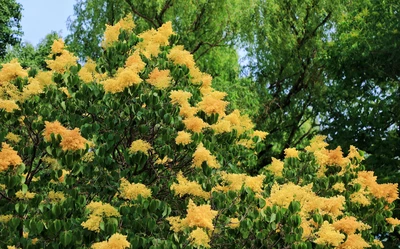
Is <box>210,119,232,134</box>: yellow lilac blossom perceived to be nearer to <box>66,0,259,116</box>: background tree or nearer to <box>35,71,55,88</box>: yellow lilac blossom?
<box>35,71,55,88</box>: yellow lilac blossom

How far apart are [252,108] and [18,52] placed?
10.9 metres

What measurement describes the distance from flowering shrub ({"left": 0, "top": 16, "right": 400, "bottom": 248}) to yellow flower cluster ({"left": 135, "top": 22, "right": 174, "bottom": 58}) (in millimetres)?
35

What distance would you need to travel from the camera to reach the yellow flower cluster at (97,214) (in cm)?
789

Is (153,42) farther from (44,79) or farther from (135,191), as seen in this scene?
(135,191)

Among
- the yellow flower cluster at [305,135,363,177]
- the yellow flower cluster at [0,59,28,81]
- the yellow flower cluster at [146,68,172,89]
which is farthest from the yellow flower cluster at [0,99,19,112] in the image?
the yellow flower cluster at [305,135,363,177]

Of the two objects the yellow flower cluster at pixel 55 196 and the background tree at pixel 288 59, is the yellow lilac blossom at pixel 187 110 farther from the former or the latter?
the background tree at pixel 288 59

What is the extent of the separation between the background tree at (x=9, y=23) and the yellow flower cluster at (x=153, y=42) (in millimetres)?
17068

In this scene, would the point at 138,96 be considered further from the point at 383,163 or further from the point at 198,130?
the point at 383,163

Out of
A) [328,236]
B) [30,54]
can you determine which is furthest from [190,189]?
[30,54]

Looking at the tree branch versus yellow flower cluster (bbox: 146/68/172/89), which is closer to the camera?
yellow flower cluster (bbox: 146/68/172/89)

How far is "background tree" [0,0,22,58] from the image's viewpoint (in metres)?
26.1

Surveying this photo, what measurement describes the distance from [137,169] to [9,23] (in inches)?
774

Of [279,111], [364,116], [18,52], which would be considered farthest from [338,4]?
[18,52]

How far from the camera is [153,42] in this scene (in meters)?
10.7
